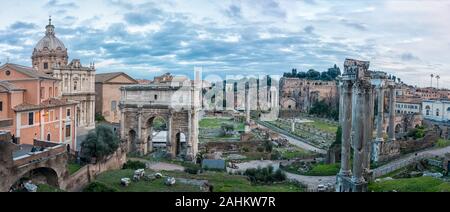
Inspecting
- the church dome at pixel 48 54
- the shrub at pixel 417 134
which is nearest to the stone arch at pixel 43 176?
the church dome at pixel 48 54

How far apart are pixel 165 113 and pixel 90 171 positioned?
10.9 meters

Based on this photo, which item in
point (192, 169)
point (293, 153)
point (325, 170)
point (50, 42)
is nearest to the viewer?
point (192, 169)

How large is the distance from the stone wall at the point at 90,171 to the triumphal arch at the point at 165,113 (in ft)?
18.2

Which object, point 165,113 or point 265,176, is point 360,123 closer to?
point 265,176

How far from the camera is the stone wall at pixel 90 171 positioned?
18.7 metres

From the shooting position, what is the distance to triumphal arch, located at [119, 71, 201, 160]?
3050 centimetres

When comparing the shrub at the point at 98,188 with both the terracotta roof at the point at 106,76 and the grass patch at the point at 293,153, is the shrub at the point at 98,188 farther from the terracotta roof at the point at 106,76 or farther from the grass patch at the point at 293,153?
the terracotta roof at the point at 106,76

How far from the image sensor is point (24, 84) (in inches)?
970

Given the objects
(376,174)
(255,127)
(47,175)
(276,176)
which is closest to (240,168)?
(276,176)

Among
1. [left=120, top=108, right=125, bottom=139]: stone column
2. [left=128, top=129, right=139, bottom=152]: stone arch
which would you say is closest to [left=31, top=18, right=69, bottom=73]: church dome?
[left=120, top=108, right=125, bottom=139]: stone column

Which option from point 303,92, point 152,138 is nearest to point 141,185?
point 152,138

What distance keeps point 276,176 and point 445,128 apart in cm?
3037

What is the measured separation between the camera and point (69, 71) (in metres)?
39.1
